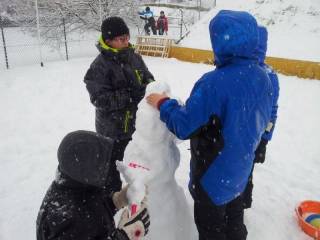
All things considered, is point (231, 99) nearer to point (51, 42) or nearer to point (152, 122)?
point (152, 122)

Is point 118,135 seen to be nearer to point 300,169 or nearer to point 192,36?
point 300,169

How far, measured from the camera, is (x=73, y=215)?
1.60 m

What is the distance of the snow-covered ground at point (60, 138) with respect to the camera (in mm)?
3441

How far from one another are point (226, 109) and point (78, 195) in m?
0.95

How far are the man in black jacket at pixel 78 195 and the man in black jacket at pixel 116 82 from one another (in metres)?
1.31

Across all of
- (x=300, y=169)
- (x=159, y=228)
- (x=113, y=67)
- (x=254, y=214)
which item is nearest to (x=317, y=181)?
(x=300, y=169)

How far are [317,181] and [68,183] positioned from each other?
144 inches

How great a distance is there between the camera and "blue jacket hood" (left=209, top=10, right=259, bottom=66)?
6.10 ft

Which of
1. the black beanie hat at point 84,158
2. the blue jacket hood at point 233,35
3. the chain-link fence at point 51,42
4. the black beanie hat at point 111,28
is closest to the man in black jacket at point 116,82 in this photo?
the black beanie hat at point 111,28

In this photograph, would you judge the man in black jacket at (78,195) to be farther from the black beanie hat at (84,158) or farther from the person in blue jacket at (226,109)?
the person in blue jacket at (226,109)

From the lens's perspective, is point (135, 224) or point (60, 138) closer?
point (135, 224)

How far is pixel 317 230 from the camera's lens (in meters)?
3.02

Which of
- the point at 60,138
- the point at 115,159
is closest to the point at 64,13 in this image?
the point at 60,138

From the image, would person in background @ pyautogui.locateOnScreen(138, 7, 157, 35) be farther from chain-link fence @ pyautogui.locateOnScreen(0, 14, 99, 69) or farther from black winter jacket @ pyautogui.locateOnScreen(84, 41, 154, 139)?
black winter jacket @ pyautogui.locateOnScreen(84, 41, 154, 139)
